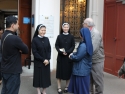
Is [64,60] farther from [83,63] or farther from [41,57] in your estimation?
[83,63]

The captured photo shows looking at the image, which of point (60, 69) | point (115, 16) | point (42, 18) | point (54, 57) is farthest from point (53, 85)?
point (115, 16)

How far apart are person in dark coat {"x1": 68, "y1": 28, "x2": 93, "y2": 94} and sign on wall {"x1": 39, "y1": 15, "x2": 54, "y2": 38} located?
356 cm

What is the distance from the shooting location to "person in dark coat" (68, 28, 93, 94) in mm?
4336

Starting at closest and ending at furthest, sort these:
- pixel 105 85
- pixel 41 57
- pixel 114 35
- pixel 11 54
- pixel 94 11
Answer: pixel 11 54 → pixel 41 57 → pixel 105 85 → pixel 114 35 → pixel 94 11

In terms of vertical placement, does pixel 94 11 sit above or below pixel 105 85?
above

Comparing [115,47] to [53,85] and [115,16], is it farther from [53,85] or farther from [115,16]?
[53,85]

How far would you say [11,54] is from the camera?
3922 mm

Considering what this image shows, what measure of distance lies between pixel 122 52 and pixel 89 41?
3370mm

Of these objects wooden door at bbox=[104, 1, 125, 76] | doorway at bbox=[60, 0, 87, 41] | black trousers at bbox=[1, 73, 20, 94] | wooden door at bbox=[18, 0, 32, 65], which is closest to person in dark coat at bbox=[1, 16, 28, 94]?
black trousers at bbox=[1, 73, 20, 94]

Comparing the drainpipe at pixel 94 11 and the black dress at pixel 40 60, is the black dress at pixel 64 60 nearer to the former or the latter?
the black dress at pixel 40 60

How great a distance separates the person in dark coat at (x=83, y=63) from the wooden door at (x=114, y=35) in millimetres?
3227

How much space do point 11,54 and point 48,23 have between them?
410 centimetres

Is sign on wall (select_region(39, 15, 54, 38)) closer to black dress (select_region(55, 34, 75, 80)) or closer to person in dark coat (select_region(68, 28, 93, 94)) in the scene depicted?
black dress (select_region(55, 34, 75, 80))

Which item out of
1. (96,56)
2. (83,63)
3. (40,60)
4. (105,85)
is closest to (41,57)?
(40,60)
